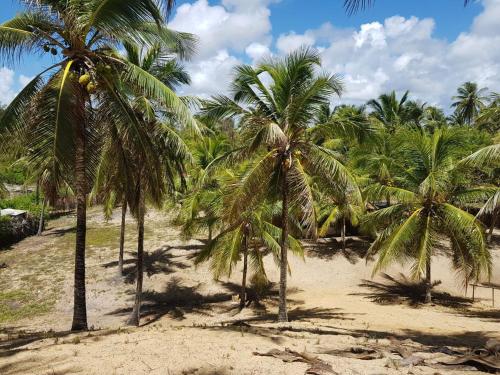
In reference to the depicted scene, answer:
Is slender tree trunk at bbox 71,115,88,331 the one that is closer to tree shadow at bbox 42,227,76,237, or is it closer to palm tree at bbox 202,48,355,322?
palm tree at bbox 202,48,355,322

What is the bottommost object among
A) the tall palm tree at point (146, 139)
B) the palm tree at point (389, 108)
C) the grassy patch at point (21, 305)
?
the grassy patch at point (21, 305)

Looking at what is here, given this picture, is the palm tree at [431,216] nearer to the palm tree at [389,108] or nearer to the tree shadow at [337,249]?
the tree shadow at [337,249]

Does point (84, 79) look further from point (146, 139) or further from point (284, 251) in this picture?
point (284, 251)

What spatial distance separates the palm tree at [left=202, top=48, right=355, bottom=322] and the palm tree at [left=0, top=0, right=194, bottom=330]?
2.61 meters

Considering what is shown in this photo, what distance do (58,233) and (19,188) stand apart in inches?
619

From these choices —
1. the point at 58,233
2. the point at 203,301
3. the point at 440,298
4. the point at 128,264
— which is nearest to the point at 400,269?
the point at 440,298

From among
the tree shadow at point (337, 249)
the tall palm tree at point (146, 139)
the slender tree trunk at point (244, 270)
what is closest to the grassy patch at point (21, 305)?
the tall palm tree at point (146, 139)

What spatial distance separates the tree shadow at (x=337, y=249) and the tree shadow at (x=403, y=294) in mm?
2305

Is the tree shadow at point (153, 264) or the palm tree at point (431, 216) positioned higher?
the palm tree at point (431, 216)

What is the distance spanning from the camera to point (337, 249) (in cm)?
2445

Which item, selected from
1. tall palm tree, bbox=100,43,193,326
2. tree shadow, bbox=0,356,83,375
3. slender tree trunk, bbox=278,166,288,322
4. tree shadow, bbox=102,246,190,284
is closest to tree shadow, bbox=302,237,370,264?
tree shadow, bbox=102,246,190,284

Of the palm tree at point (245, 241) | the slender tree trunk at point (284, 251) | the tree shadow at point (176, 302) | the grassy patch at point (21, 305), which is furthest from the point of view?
the tree shadow at point (176, 302)

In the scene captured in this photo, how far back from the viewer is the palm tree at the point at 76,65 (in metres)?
8.52

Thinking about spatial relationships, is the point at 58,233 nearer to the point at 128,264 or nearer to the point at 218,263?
the point at 128,264
